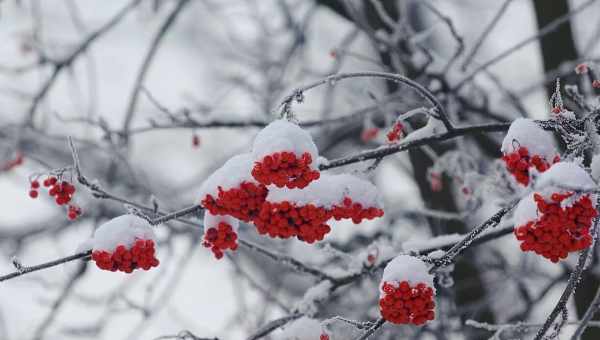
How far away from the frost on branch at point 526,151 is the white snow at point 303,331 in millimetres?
1147

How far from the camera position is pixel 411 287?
7.43 ft

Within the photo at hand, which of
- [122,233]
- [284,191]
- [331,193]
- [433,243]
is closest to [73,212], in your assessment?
[122,233]

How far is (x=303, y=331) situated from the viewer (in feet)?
9.66

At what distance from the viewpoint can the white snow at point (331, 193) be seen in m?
2.40

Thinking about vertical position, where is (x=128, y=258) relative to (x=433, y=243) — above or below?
below

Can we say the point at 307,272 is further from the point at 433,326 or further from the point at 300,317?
the point at 433,326

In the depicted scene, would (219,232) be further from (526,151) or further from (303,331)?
(526,151)

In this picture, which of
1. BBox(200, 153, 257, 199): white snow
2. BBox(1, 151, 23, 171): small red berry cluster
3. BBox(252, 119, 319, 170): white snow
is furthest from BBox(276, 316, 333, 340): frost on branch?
BBox(1, 151, 23, 171): small red berry cluster

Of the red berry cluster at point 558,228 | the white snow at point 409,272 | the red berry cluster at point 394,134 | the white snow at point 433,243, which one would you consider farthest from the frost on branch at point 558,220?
the white snow at point 433,243

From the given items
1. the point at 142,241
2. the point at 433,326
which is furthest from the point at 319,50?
the point at 142,241

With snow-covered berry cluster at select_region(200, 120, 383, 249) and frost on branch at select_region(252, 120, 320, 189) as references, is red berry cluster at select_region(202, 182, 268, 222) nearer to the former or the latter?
snow-covered berry cluster at select_region(200, 120, 383, 249)

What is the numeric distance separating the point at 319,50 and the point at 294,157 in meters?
8.49

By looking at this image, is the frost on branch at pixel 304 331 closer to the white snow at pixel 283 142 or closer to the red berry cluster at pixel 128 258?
Answer: the red berry cluster at pixel 128 258

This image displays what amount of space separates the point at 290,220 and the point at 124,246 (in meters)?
0.60
